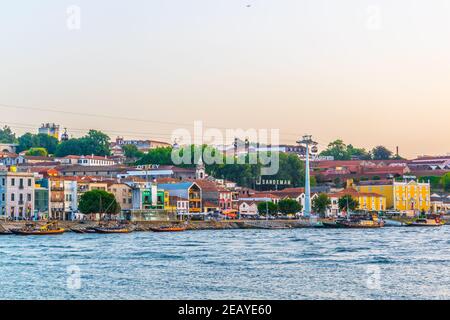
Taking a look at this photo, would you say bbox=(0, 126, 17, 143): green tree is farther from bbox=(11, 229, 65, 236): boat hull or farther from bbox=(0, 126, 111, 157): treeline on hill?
bbox=(11, 229, 65, 236): boat hull

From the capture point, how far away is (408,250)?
84.5 ft

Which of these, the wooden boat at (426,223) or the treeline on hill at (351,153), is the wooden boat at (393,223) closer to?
the wooden boat at (426,223)

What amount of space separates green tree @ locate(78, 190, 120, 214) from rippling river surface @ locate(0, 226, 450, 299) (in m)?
16.9

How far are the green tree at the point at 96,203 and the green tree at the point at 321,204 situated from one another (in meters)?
16.8

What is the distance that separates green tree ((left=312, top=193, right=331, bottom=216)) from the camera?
2245 inches

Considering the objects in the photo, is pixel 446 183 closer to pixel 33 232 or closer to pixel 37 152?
pixel 37 152

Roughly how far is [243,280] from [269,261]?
4.91 metres

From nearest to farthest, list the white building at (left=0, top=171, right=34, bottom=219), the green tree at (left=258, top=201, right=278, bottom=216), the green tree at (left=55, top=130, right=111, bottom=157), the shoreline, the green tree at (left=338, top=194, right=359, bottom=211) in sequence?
the shoreline → the white building at (left=0, top=171, right=34, bottom=219) → the green tree at (left=258, top=201, right=278, bottom=216) → the green tree at (left=338, top=194, right=359, bottom=211) → the green tree at (left=55, top=130, right=111, bottom=157)

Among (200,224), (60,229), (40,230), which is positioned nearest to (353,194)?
(200,224)

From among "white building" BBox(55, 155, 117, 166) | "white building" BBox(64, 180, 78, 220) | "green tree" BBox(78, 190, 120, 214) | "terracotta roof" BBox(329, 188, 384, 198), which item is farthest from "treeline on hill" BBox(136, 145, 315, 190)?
"green tree" BBox(78, 190, 120, 214)
